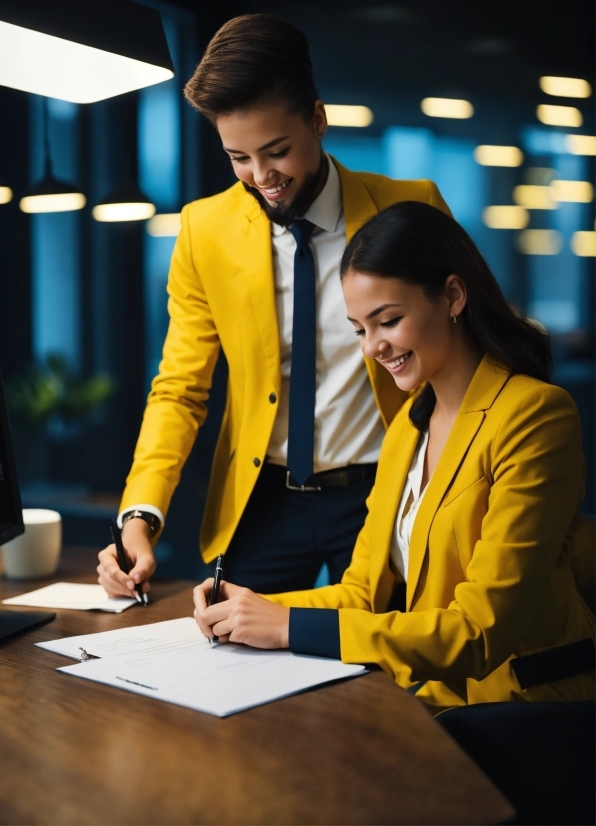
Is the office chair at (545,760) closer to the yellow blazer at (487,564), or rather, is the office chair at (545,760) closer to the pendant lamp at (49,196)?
the yellow blazer at (487,564)

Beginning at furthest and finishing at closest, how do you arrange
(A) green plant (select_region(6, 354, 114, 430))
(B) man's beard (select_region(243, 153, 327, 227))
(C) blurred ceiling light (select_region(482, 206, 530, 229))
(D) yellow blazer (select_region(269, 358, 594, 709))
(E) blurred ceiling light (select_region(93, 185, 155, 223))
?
(A) green plant (select_region(6, 354, 114, 430)) < (E) blurred ceiling light (select_region(93, 185, 155, 223)) < (C) blurred ceiling light (select_region(482, 206, 530, 229)) < (B) man's beard (select_region(243, 153, 327, 227)) < (D) yellow blazer (select_region(269, 358, 594, 709))

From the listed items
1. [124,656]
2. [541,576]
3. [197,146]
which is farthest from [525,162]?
[124,656]

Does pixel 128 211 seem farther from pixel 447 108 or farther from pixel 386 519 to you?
pixel 386 519

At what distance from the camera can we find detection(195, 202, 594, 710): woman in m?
1.45

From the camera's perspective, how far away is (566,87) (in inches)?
140

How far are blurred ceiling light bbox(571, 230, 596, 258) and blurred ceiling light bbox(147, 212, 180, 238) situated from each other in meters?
1.79

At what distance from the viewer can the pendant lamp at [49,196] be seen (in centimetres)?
434

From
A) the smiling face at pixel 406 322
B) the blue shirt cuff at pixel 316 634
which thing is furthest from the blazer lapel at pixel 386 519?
the blue shirt cuff at pixel 316 634

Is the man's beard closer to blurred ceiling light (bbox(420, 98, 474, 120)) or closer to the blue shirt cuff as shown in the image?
the blue shirt cuff

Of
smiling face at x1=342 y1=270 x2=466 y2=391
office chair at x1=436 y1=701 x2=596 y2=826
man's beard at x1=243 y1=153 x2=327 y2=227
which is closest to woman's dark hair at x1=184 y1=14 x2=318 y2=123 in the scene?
man's beard at x1=243 y1=153 x2=327 y2=227

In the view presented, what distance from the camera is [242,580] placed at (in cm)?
230

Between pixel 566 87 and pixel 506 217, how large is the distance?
0.53 meters

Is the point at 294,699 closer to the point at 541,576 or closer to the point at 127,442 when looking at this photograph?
the point at 541,576

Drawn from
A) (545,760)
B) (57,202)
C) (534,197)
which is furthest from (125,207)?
(545,760)
